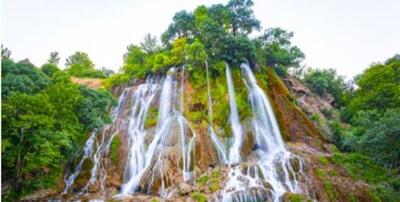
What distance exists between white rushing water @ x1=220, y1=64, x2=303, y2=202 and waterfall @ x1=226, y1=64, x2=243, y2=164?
0.69m

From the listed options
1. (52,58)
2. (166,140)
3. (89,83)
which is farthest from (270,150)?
(52,58)

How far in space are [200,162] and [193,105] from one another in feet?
13.8

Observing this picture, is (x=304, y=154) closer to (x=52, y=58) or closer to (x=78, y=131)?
(x=78, y=131)

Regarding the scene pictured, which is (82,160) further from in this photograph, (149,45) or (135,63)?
(149,45)

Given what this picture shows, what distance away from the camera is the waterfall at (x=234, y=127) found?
16.7m

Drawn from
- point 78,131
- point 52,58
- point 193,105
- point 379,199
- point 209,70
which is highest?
point 52,58

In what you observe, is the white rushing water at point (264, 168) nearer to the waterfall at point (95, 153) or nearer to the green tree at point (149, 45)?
the waterfall at point (95, 153)

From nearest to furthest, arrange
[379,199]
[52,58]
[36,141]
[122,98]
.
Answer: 1. [36,141]
2. [379,199]
3. [122,98]
4. [52,58]

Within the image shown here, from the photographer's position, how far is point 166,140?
16984 millimetres

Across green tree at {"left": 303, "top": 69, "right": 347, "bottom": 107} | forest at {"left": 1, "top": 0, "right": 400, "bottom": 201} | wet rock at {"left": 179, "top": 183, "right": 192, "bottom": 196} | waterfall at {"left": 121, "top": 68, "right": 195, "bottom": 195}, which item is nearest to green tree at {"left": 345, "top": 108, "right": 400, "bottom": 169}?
forest at {"left": 1, "top": 0, "right": 400, "bottom": 201}

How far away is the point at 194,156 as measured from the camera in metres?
16.2

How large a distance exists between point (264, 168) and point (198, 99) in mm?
6087

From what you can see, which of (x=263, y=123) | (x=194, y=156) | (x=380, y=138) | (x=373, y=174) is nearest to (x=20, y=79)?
(x=194, y=156)

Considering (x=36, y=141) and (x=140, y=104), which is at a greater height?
(x=140, y=104)
